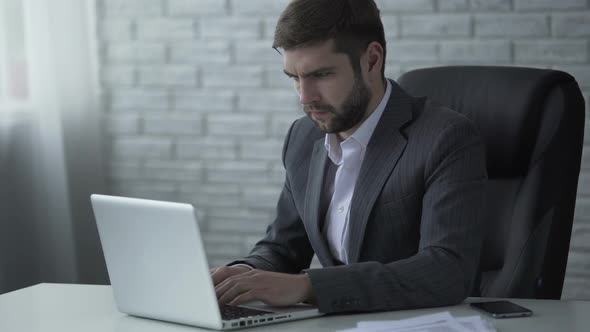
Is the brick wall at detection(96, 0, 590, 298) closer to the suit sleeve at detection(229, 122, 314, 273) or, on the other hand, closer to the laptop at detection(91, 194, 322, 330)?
the suit sleeve at detection(229, 122, 314, 273)

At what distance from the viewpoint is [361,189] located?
185cm

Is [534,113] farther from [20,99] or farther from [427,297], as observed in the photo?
[20,99]

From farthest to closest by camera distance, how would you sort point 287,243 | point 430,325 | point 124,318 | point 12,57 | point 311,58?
point 12,57, point 287,243, point 311,58, point 124,318, point 430,325

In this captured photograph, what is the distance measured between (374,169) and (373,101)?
16 cm

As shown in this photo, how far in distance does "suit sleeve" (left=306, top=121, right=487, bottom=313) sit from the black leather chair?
21 centimetres

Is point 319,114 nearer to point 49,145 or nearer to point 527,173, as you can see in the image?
point 527,173

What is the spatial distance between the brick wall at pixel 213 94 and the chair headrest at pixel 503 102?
819mm

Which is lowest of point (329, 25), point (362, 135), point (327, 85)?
point (362, 135)

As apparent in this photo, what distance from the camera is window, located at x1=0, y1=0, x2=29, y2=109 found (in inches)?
114

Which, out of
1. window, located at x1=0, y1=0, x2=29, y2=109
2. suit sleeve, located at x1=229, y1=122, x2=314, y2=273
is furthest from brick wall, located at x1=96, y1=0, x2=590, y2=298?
suit sleeve, located at x1=229, y1=122, x2=314, y2=273

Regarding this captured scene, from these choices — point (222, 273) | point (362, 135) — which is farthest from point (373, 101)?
point (222, 273)

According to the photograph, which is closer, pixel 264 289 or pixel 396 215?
pixel 264 289

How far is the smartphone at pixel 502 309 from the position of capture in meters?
1.52

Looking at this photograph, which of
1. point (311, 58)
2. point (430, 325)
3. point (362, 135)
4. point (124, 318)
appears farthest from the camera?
point (362, 135)
